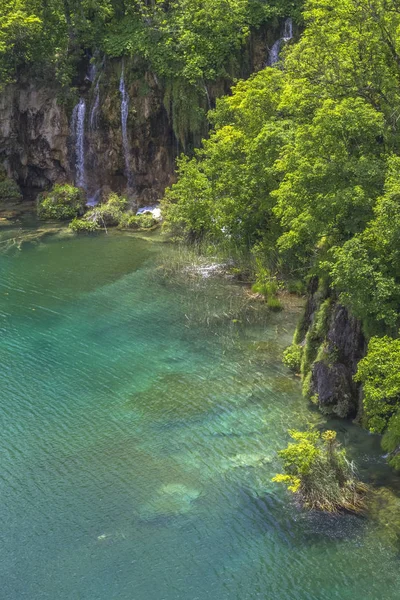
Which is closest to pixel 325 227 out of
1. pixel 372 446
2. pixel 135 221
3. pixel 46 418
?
pixel 372 446

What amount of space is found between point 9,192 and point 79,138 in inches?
287

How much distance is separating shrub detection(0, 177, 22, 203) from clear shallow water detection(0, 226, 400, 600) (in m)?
21.1

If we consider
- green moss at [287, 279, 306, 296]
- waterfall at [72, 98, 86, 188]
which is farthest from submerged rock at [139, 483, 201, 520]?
waterfall at [72, 98, 86, 188]

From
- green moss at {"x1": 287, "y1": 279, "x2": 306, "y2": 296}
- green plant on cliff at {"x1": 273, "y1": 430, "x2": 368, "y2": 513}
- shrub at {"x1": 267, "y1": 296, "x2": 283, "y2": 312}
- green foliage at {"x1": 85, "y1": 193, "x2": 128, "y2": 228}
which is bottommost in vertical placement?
green plant on cliff at {"x1": 273, "y1": 430, "x2": 368, "y2": 513}

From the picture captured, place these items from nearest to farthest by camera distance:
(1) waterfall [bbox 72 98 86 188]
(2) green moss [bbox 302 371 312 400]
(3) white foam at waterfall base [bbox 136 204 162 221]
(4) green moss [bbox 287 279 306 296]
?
1. (2) green moss [bbox 302 371 312 400]
2. (4) green moss [bbox 287 279 306 296]
3. (3) white foam at waterfall base [bbox 136 204 162 221]
4. (1) waterfall [bbox 72 98 86 188]

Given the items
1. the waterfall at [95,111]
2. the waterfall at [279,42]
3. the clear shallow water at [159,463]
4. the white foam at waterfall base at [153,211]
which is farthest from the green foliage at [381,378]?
the waterfall at [95,111]

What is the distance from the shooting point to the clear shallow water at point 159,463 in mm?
14555

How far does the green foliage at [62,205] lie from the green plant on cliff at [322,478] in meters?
33.3

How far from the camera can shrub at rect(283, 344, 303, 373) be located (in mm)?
23297

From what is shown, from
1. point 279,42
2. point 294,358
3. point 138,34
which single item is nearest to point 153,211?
point 138,34

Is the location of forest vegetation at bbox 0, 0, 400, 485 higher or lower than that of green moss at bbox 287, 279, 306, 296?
higher

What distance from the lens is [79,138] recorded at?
48.1m

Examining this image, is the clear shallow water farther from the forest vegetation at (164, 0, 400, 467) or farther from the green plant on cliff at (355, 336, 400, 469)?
the forest vegetation at (164, 0, 400, 467)

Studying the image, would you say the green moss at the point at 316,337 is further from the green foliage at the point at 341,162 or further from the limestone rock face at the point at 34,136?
the limestone rock face at the point at 34,136
